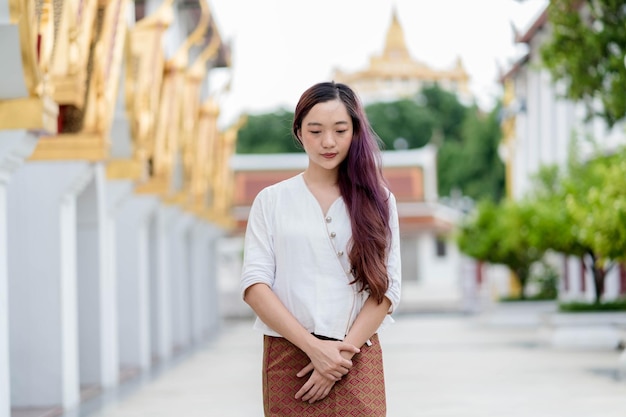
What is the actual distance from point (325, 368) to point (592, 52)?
34.2 ft

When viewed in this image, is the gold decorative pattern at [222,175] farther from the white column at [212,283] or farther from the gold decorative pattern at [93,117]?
the gold decorative pattern at [93,117]

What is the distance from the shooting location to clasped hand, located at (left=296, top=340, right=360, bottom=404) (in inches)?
144

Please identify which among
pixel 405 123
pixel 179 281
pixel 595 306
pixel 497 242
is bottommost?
pixel 595 306

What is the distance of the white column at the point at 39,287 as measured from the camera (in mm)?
11969

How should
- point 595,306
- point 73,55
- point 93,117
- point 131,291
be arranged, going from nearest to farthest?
1. point 73,55
2. point 93,117
3. point 131,291
4. point 595,306

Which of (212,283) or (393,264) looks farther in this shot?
(212,283)

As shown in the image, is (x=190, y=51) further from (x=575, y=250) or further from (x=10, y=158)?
(x=10, y=158)

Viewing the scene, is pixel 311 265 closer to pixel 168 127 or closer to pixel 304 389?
pixel 304 389

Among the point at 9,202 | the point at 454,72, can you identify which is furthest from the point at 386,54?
the point at 9,202

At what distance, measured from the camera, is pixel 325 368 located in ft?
12.0

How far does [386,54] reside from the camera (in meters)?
115

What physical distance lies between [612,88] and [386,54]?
103 m

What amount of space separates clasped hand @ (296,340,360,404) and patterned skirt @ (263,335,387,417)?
0.03 meters

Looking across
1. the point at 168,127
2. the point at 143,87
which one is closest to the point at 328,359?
the point at 143,87
